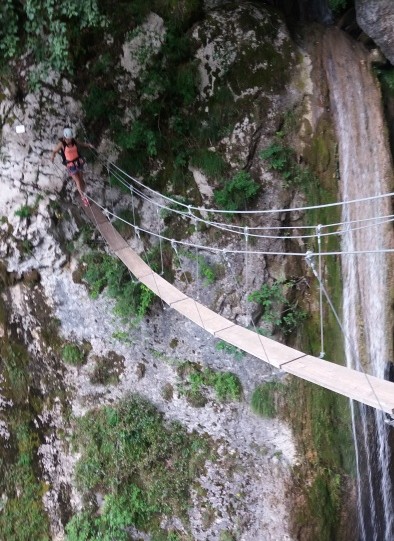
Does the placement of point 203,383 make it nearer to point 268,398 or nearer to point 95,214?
point 268,398

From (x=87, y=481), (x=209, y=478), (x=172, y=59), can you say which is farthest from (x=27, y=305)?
(x=172, y=59)

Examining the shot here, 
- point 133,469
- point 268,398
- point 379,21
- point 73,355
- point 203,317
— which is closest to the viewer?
point 203,317

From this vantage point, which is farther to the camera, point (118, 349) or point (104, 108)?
point (118, 349)

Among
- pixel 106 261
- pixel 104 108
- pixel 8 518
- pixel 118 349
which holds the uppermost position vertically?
pixel 104 108

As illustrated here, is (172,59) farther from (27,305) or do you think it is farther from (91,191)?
(27,305)

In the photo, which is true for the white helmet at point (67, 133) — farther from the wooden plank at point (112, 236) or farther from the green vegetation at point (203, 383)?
the green vegetation at point (203, 383)

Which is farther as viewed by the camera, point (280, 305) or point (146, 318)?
point (146, 318)

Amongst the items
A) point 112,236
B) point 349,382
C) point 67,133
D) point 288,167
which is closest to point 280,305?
point 288,167
